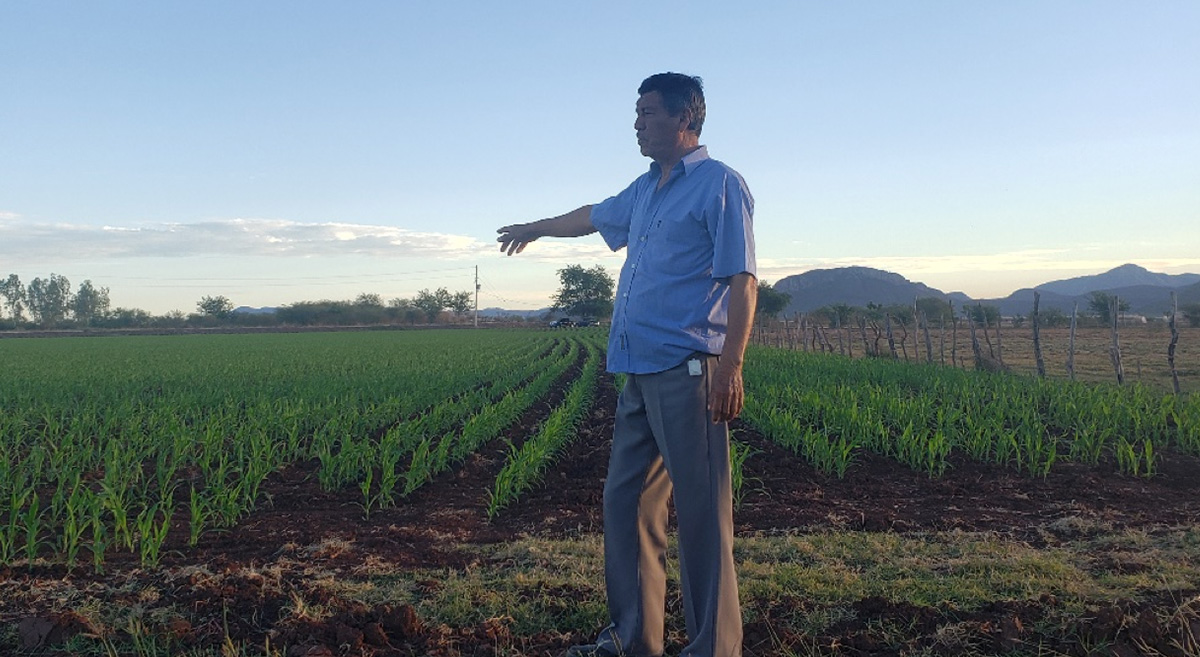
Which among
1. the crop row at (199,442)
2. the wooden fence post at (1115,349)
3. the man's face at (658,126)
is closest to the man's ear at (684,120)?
the man's face at (658,126)

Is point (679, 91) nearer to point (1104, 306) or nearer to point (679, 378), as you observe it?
point (679, 378)

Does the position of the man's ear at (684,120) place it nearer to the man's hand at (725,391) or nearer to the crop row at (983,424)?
the man's hand at (725,391)

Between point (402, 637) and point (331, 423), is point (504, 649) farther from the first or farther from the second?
point (331, 423)

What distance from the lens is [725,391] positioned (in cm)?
227

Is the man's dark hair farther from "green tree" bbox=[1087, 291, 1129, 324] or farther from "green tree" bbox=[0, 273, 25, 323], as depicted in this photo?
"green tree" bbox=[0, 273, 25, 323]

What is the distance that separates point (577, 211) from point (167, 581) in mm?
2333

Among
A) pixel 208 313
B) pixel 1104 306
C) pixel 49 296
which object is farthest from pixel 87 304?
pixel 1104 306

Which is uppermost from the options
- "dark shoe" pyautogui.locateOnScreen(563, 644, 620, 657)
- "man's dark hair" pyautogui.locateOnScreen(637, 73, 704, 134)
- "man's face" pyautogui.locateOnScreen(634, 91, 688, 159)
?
"man's dark hair" pyautogui.locateOnScreen(637, 73, 704, 134)

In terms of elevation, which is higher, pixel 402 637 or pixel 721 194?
pixel 721 194

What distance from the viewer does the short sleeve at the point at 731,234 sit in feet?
7.48

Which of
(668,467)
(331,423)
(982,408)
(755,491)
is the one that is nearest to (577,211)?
(668,467)

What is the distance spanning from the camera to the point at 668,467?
2.39 m

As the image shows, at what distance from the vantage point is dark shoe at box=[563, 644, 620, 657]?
2502mm

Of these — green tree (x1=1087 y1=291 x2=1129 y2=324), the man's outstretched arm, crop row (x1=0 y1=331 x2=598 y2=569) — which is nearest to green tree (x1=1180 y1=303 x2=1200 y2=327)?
green tree (x1=1087 y1=291 x2=1129 y2=324)
